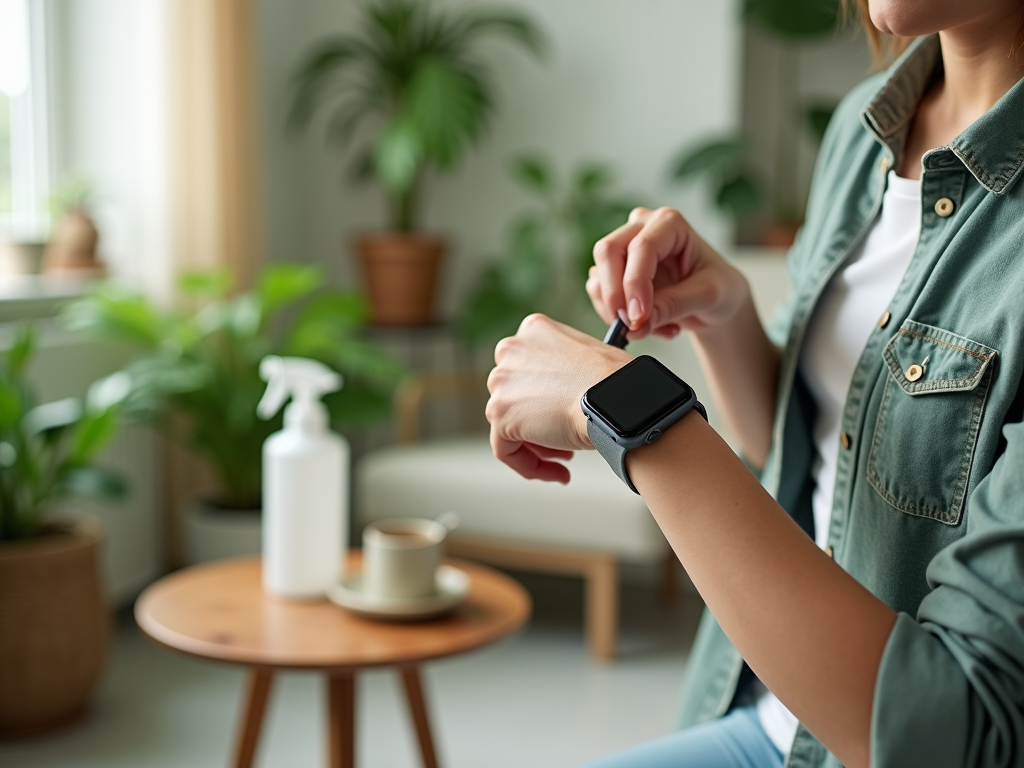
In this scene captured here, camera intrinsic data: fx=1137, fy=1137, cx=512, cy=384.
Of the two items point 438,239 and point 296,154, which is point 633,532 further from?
point 296,154

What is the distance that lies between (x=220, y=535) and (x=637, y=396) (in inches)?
94.0

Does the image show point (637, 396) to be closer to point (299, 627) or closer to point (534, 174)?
point (299, 627)

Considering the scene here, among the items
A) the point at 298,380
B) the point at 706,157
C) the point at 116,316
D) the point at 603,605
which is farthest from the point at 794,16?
the point at 298,380

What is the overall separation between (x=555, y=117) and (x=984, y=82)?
116 inches

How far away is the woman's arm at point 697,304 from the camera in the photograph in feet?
3.05

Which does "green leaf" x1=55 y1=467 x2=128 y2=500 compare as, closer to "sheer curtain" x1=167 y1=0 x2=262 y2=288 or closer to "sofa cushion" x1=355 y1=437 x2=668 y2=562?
"sofa cushion" x1=355 y1=437 x2=668 y2=562

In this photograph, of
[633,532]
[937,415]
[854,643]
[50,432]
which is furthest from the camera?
[633,532]

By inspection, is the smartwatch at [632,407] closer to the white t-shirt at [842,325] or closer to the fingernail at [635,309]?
the fingernail at [635,309]

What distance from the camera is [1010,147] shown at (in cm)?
83

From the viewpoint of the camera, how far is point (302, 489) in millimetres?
1628

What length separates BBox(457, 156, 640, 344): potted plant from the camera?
3445mm

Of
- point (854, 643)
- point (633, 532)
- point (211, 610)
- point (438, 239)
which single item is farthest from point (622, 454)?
point (438, 239)

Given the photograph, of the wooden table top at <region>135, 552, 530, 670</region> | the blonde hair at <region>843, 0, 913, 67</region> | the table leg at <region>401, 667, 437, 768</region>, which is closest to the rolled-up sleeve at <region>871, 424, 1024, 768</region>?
the blonde hair at <region>843, 0, 913, 67</region>

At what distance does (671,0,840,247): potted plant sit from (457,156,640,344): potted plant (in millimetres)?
262
